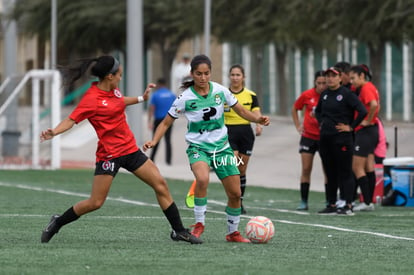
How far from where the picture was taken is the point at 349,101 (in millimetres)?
15836

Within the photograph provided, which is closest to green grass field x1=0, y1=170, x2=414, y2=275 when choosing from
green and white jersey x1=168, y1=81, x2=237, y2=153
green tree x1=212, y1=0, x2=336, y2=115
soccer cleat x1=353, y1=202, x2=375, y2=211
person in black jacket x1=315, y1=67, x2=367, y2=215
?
soccer cleat x1=353, y1=202, x2=375, y2=211

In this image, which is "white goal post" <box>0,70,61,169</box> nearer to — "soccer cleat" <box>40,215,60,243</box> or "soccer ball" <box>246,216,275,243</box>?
"soccer cleat" <box>40,215,60,243</box>

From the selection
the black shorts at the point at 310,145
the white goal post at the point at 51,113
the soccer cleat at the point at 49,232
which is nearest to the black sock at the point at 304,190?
the black shorts at the point at 310,145

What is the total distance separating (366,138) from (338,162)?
54.5 inches

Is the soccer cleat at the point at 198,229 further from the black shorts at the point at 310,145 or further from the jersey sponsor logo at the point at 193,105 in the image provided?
the black shorts at the point at 310,145

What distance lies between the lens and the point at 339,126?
1578cm

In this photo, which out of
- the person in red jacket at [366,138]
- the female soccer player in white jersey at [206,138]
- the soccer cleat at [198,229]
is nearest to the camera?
the female soccer player in white jersey at [206,138]

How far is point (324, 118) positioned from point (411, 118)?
Result: 2386 centimetres

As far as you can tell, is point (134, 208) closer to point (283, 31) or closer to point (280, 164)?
point (280, 164)

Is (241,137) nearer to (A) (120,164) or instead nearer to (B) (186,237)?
(B) (186,237)

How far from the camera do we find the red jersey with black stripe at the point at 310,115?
16.9 m

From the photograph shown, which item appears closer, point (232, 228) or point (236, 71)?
point (232, 228)

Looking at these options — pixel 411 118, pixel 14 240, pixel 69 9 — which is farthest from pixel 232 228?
pixel 69 9

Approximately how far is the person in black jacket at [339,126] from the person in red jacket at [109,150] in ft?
15.2
